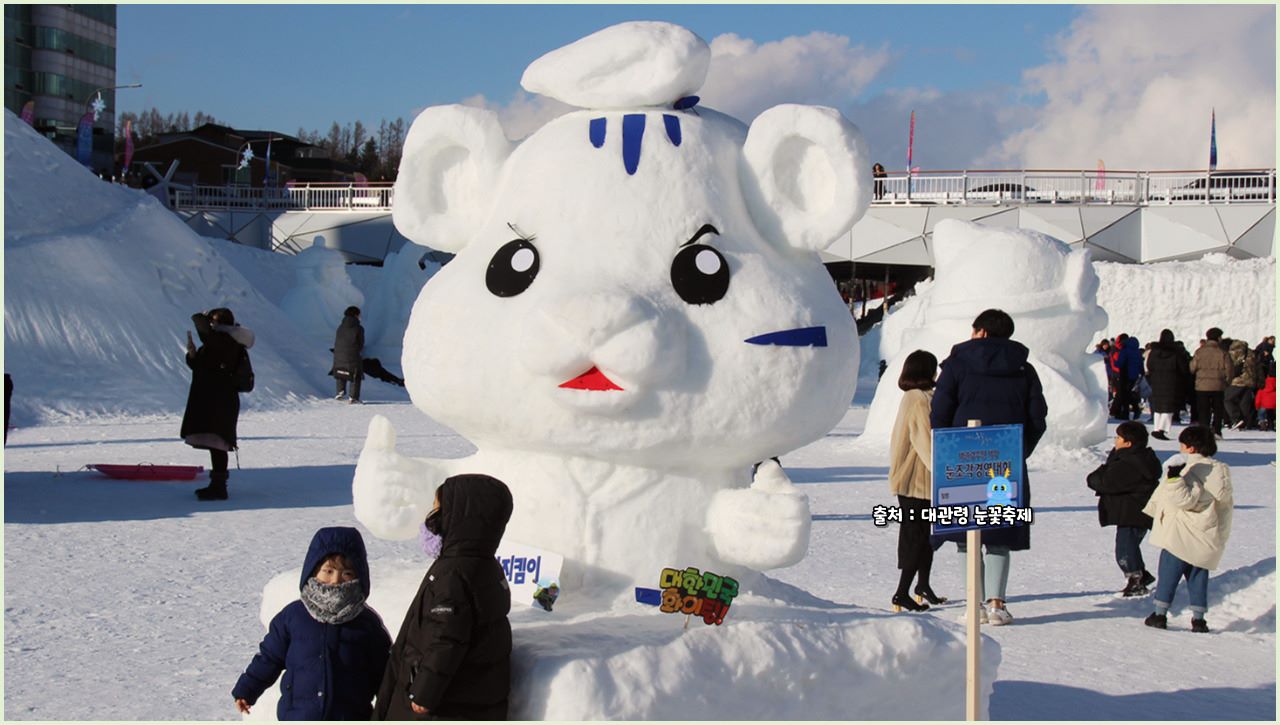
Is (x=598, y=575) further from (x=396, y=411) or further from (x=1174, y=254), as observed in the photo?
(x=1174, y=254)

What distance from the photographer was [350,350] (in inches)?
703

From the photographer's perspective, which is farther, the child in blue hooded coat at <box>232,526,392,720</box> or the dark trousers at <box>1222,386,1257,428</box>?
the dark trousers at <box>1222,386,1257,428</box>

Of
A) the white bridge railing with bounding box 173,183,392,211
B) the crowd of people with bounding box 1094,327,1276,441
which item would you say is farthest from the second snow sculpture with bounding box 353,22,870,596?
the white bridge railing with bounding box 173,183,392,211

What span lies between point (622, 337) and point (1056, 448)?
977 centimetres

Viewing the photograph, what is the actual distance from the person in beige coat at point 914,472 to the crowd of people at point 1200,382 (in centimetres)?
828

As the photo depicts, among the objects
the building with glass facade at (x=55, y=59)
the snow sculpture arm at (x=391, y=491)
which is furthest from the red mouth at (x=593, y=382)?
the building with glass facade at (x=55, y=59)

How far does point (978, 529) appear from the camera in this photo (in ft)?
13.5

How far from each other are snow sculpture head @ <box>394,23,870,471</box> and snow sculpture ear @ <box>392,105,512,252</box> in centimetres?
1

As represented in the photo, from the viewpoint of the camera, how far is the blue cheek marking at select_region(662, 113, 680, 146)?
4.26 meters

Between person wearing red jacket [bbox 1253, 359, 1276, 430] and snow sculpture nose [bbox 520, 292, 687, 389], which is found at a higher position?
snow sculpture nose [bbox 520, 292, 687, 389]

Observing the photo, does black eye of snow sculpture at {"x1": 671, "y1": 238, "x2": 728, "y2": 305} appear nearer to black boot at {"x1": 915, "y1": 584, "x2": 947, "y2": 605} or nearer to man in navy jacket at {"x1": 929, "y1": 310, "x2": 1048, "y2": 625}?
man in navy jacket at {"x1": 929, "y1": 310, "x2": 1048, "y2": 625}

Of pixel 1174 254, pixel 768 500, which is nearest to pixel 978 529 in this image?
pixel 768 500

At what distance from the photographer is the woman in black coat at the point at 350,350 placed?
698 inches

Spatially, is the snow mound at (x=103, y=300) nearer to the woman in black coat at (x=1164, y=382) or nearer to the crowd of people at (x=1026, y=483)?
the woman in black coat at (x=1164, y=382)
